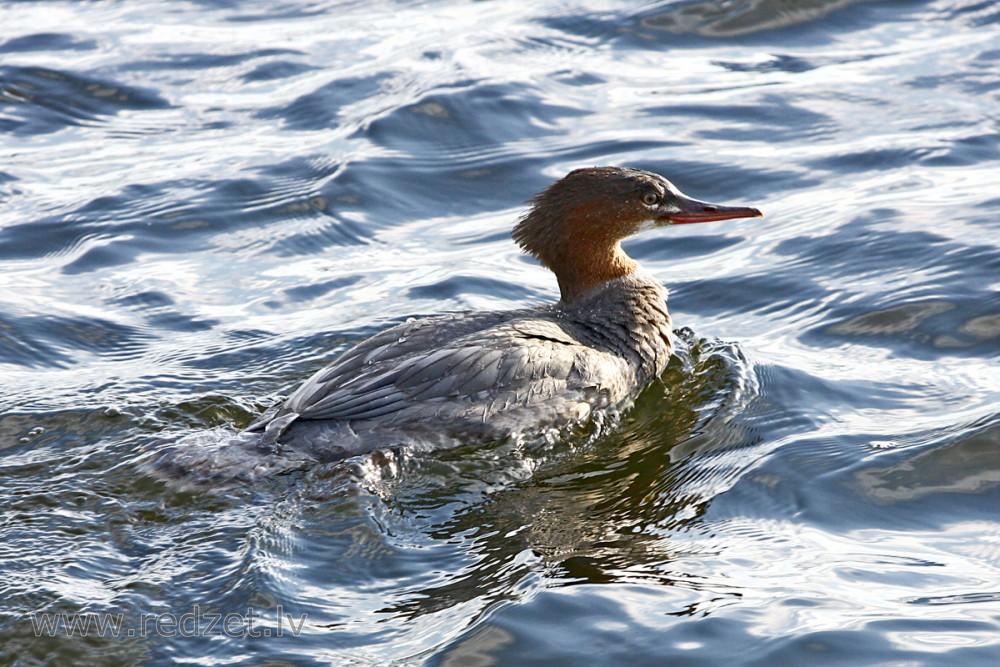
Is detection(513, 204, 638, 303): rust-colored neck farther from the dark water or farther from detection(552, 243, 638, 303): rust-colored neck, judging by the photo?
the dark water

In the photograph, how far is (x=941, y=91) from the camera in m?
11.0

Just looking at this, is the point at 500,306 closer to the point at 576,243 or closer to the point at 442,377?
the point at 576,243

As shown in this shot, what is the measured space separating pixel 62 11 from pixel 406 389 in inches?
350

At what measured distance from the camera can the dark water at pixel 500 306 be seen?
5.07 metres

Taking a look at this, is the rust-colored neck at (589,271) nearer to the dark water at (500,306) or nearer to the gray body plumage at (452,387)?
the gray body plumage at (452,387)

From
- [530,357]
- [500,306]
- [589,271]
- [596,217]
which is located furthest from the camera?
[500,306]

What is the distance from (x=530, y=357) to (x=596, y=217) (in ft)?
4.16

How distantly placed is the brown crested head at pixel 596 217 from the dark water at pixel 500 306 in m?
0.82

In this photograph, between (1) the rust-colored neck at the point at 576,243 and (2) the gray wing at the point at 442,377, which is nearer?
(2) the gray wing at the point at 442,377

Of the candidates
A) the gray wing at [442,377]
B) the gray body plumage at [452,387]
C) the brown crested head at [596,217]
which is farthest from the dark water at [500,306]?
the brown crested head at [596,217]

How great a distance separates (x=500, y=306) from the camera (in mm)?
8414

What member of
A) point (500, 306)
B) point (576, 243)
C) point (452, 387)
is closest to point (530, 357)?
point (452, 387)

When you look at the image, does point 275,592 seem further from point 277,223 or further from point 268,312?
point 277,223

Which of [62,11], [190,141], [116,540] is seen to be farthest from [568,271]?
[62,11]
